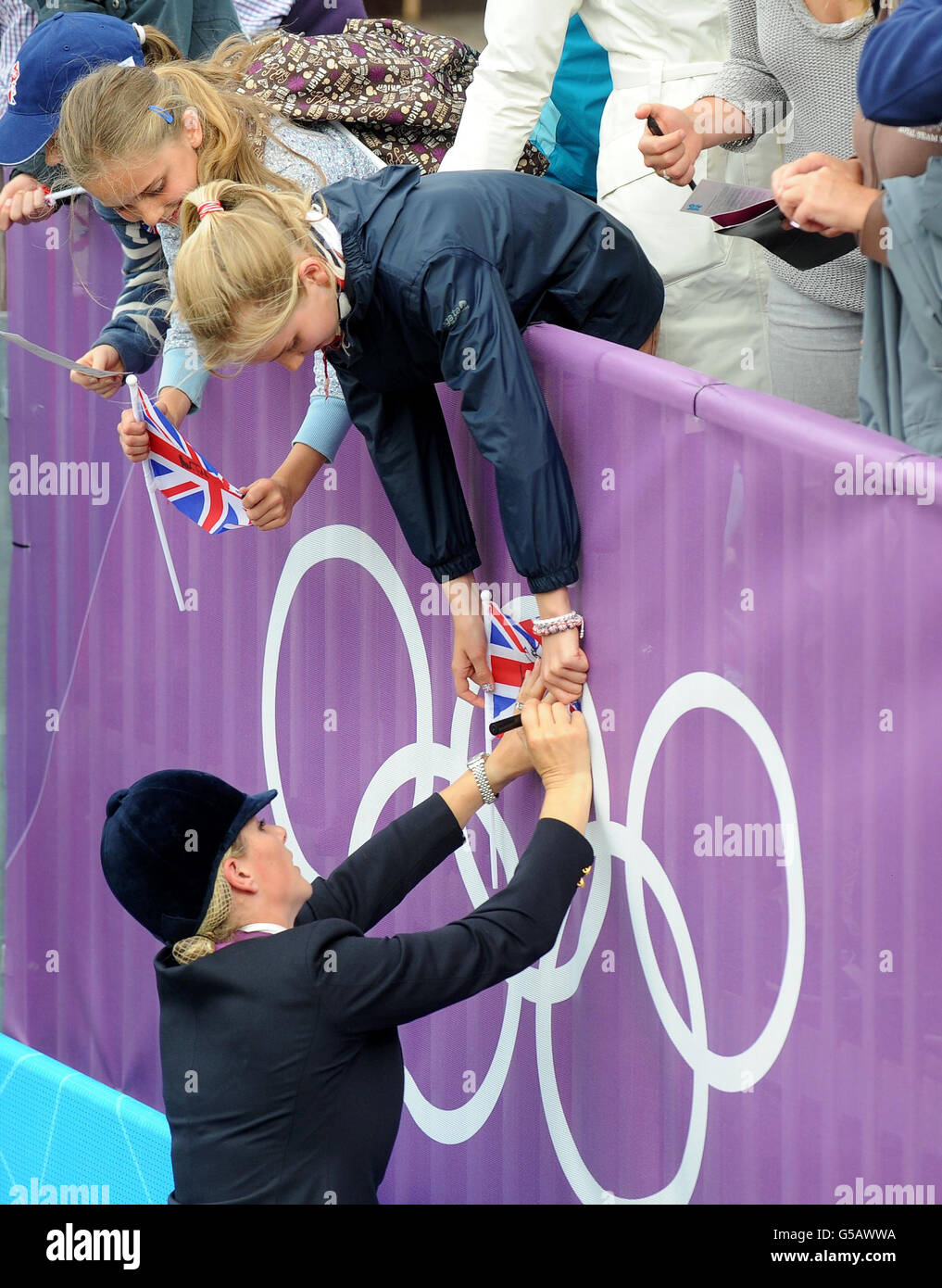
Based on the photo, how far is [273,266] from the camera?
2242 mm

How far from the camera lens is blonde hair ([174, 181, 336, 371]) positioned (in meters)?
2.23

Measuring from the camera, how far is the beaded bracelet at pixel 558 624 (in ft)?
7.79

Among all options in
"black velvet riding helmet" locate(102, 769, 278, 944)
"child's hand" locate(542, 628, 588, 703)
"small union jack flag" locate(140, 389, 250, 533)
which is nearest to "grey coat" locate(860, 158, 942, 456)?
"child's hand" locate(542, 628, 588, 703)

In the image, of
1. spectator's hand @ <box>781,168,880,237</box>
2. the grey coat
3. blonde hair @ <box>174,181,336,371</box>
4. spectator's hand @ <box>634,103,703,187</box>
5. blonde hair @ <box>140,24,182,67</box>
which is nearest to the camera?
the grey coat

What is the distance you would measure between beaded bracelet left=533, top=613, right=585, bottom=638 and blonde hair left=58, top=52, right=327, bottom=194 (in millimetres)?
881

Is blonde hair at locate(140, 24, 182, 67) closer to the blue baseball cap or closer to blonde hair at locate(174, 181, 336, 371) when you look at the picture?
the blue baseball cap

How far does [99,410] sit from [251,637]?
88cm

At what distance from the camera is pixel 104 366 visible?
3332 mm

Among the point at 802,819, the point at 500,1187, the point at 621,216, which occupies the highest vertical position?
the point at 621,216

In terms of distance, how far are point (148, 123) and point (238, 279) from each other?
2.20ft

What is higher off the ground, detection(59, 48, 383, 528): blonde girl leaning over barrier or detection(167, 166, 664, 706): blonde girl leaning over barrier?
detection(59, 48, 383, 528): blonde girl leaning over barrier

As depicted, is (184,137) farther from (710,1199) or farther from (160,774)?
(710,1199)

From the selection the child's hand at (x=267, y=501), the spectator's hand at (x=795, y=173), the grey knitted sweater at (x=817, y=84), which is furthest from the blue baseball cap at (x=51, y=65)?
the spectator's hand at (x=795, y=173)

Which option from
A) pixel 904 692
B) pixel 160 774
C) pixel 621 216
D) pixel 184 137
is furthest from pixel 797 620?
pixel 184 137
